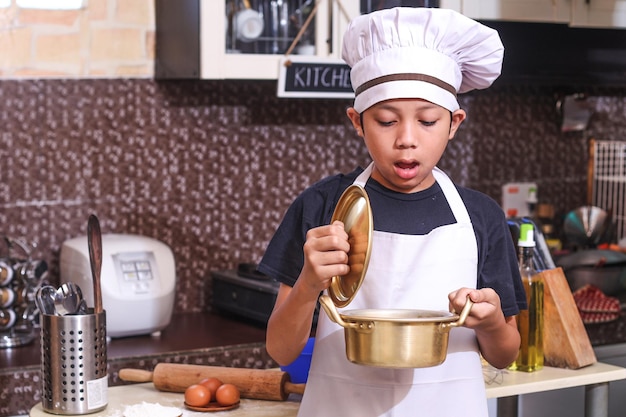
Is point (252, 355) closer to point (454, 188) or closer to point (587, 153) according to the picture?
point (454, 188)

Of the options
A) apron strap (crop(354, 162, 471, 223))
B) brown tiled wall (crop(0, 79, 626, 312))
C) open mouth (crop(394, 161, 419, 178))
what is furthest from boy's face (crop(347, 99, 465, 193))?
brown tiled wall (crop(0, 79, 626, 312))

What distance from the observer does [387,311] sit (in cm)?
147

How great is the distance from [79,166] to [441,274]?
4.62 ft

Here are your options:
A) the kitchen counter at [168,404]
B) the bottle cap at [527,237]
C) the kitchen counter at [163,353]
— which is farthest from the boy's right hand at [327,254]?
the kitchen counter at [163,353]

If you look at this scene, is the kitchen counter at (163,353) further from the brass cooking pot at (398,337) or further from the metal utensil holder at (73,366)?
the brass cooking pot at (398,337)

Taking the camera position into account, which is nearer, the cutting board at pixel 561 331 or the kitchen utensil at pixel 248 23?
the cutting board at pixel 561 331

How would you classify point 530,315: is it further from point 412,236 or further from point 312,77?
point 312,77

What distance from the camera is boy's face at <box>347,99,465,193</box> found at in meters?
1.45

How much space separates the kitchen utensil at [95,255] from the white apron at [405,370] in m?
0.40

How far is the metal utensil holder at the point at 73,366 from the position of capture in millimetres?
1671

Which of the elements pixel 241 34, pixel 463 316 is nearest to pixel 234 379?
pixel 463 316

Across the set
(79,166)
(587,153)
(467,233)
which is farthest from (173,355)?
(587,153)

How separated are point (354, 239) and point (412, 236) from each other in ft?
0.73

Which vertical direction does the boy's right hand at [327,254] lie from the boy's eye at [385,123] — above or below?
below
